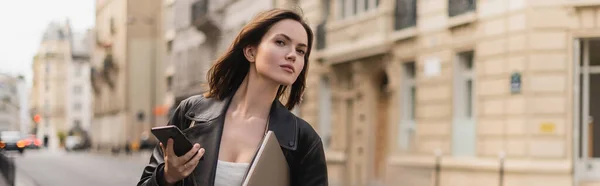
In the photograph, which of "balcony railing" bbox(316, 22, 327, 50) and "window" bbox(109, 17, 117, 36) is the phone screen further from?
"window" bbox(109, 17, 117, 36)

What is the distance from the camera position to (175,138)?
122 inches

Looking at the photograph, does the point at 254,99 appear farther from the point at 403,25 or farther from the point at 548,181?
the point at 403,25

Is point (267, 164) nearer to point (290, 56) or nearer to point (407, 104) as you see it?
point (290, 56)

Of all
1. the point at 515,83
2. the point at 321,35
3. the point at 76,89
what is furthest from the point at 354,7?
the point at 76,89

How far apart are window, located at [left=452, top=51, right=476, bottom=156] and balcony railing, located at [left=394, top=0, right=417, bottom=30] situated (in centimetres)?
232

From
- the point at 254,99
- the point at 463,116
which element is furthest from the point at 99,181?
the point at 254,99

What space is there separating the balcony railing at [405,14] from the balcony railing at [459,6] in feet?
6.30

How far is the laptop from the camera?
324 cm

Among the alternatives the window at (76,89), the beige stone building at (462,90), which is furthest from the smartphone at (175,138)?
the window at (76,89)

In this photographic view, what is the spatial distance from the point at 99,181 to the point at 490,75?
11562mm

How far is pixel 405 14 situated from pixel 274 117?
2091cm

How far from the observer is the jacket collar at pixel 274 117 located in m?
3.32

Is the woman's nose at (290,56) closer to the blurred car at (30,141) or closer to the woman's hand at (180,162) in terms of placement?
the woman's hand at (180,162)

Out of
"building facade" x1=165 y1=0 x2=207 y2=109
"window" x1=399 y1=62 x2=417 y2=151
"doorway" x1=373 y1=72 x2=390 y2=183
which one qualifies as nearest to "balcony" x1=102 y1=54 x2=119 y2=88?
"building facade" x1=165 y1=0 x2=207 y2=109
